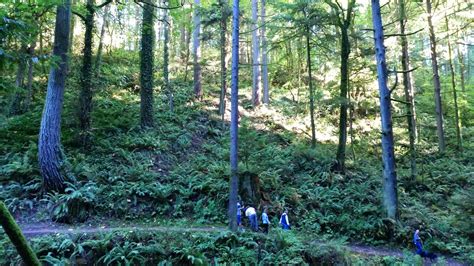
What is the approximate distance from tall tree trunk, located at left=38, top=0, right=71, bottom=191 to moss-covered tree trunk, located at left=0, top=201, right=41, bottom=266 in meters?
8.73

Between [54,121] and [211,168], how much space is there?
5.76 meters

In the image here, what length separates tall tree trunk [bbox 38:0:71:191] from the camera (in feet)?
34.2

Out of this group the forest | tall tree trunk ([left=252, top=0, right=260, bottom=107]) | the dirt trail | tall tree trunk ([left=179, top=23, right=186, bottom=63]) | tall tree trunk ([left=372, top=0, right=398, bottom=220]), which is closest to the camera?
the forest

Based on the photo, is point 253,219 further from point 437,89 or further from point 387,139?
point 437,89

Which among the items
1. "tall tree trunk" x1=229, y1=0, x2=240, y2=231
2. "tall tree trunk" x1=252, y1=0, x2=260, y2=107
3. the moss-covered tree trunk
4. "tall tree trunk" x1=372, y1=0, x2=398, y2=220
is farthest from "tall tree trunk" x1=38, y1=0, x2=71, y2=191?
"tall tree trunk" x1=252, y1=0, x2=260, y2=107

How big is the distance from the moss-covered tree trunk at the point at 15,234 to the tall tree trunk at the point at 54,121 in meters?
8.73

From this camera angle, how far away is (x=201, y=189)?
11891 mm

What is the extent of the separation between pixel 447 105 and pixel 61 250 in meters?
25.3

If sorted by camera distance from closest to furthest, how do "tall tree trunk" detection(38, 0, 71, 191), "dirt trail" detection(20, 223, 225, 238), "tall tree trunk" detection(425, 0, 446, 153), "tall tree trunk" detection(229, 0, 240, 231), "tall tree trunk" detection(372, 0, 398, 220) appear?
1. "dirt trail" detection(20, 223, 225, 238)
2. "tall tree trunk" detection(229, 0, 240, 231)
3. "tall tree trunk" detection(372, 0, 398, 220)
4. "tall tree trunk" detection(38, 0, 71, 191)
5. "tall tree trunk" detection(425, 0, 446, 153)

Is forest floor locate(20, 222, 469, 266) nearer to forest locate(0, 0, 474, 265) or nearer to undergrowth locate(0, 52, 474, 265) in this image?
forest locate(0, 0, 474, 265)

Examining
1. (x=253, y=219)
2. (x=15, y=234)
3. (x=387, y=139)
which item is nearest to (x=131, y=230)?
(x=253, y=219)

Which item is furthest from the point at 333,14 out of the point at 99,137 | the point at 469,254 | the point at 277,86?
the point at 277,86

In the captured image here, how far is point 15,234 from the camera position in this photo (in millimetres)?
2580

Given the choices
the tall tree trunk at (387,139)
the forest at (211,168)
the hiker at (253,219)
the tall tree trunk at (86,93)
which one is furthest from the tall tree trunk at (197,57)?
the hiker at (253,219)
